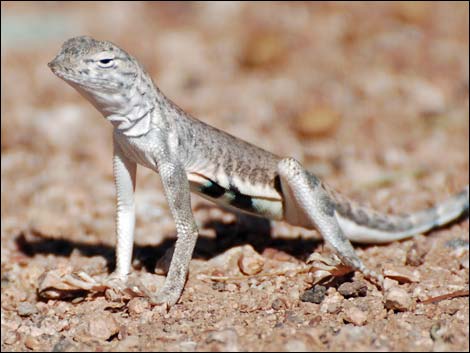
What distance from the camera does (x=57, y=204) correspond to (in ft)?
26.6

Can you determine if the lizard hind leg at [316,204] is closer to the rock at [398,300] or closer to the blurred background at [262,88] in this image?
the rock at [398,300]

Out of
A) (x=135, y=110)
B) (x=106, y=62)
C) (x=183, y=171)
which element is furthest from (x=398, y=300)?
(x=106, y=62)

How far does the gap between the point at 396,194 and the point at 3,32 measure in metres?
8.15

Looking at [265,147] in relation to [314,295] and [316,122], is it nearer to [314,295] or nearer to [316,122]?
[316,122]

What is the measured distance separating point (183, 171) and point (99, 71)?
3.07 ft

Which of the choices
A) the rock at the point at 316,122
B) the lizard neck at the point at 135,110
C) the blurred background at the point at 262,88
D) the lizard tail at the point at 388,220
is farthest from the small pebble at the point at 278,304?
the rock at the point at 316,122

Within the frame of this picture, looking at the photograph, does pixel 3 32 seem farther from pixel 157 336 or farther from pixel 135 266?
pixel 157 336

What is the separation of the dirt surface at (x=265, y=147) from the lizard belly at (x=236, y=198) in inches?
15.1

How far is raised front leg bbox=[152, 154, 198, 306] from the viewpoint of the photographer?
546 cm

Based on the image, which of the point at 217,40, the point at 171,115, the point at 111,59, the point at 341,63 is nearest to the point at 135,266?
the point at 171,115

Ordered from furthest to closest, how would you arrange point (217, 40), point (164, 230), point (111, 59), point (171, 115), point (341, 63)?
point (217, 40)
point (341, 63)
point (164, 230)
point (171, 115)
point (111, 59)

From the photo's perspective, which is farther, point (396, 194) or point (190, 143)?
point (396, 194)

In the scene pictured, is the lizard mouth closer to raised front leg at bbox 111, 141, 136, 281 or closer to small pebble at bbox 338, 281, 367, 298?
raised front leg at bbox 111, 141, 136, 281

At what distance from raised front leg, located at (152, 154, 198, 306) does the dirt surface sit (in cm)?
14
